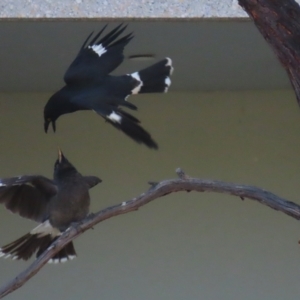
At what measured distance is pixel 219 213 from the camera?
4379 mm

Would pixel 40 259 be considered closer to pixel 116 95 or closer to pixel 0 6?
pixel 116 95

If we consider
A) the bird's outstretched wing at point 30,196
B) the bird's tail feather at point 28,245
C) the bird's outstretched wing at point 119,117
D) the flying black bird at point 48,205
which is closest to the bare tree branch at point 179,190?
the bird's outstretched wing at point 119,117

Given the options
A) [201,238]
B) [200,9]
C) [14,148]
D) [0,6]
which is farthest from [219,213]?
[0,6]

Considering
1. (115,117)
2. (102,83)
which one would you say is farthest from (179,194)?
(115,117)

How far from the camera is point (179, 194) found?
4426 millimetres

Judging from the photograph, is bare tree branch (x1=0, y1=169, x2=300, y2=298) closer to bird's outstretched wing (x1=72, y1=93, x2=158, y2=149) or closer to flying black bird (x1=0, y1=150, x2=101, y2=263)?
bird's outstretched wing (x1=72, y1=93, x2=158, y2=149)

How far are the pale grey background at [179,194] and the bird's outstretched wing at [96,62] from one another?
153 centimetres

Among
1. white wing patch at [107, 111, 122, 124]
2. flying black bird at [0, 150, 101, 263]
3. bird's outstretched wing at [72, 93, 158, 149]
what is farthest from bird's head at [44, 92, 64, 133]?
white wing patch at [107, 111, 122, 124]

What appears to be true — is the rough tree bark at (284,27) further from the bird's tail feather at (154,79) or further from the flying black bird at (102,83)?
the bird's tail feather at (154,79)

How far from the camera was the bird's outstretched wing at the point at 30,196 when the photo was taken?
2510mm

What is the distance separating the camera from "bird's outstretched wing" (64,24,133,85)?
254 cm

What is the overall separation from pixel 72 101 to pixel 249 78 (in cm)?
194

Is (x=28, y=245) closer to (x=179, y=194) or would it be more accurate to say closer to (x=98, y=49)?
(x=98, y=49)

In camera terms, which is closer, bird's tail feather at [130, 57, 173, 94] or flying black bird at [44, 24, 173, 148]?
flying black bird at [44, 24, 173, 148]
